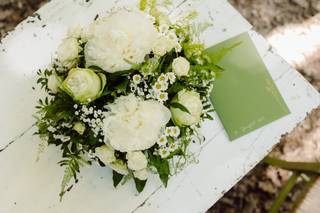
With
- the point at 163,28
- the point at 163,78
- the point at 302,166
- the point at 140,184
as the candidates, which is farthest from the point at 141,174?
the point at 302,166

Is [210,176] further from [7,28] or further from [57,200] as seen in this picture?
[7,28]

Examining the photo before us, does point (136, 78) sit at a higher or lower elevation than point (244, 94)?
higher

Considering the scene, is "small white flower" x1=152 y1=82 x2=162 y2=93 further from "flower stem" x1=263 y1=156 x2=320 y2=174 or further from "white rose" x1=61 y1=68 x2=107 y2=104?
"flower stem" x1=263 y1=156 x2=320 y2=174

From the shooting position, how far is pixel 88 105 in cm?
97

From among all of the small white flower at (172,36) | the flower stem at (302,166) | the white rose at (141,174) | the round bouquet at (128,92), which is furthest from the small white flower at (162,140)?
the flower stem at (302,166)

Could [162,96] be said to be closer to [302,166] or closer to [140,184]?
[140,184]

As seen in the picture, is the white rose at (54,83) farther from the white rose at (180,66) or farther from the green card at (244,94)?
the green card at (244,94)

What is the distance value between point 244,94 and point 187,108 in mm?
317

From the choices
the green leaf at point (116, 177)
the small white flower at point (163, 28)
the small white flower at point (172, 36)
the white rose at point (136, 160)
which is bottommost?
the green leaf at point (116, 177)

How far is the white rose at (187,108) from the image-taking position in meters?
0.98

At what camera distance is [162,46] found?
96 cm

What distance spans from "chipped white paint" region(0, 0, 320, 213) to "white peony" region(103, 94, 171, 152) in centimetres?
25

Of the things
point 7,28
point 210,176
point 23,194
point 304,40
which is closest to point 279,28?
point 304,40

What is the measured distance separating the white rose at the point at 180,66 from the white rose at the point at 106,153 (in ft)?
0.77
